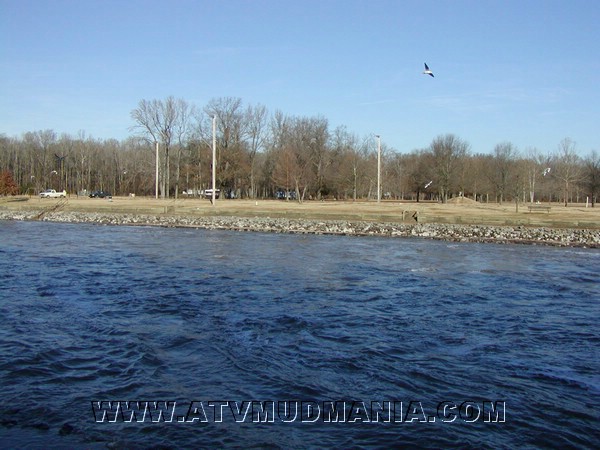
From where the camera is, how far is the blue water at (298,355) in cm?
649

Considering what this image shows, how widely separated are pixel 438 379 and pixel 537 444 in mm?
1932

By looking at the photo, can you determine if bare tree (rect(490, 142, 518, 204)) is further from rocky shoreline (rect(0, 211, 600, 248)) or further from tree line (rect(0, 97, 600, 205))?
rocky shoreline (rect(0, 211, 600, 248))

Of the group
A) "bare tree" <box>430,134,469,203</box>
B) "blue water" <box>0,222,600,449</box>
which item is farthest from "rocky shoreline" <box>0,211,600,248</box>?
"bare tree" <box>430,134,469,203</box>

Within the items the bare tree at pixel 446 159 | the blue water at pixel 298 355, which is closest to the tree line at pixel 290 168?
the bare tree at pixel 446 159

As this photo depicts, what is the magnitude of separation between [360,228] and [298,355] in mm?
28375

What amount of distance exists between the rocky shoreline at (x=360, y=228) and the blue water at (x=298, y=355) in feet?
45.7

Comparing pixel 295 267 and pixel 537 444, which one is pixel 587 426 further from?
pixel 295 267

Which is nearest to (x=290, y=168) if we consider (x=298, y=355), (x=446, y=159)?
(x=446, y=159)

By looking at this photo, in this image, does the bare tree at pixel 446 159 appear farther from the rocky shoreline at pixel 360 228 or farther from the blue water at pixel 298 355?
the blue water at pixel 298 355

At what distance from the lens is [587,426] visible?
671 centimetres

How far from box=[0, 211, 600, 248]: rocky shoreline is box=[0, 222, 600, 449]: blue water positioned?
45.7ft

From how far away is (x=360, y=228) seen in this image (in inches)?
1464

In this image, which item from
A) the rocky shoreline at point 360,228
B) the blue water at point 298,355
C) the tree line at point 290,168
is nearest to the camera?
the blue water at point 298,355

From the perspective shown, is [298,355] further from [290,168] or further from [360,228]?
[290,168]
